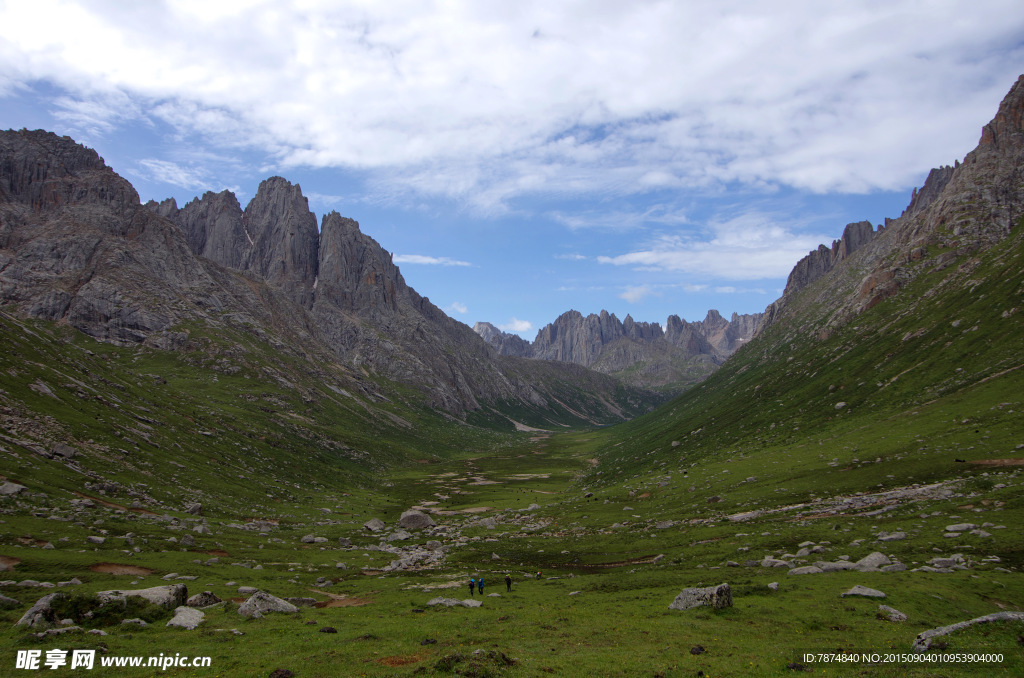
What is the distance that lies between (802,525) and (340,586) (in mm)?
55985

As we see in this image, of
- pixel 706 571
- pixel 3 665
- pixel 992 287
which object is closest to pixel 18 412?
pixel 3 665

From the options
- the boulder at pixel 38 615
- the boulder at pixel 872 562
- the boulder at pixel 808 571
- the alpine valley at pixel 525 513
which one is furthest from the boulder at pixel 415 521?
Result: the boulder at pixel 872 562

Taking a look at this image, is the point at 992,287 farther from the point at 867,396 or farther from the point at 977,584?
the point at 977,584

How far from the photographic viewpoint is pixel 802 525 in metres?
58.1

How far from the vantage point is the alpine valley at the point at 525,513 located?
2847cm

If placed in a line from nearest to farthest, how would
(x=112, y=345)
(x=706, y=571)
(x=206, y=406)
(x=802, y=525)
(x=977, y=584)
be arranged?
(x=977, y=584), (x=706, y=571), (x=802, y=525), (x=206, y=406), (x=112, y=345)

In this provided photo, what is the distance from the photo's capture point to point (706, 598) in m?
36.7

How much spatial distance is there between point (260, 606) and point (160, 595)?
22.1ft

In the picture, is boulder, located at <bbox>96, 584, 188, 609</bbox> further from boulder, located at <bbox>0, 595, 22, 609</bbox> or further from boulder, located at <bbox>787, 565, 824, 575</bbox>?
boulder, located at <bbox>787, 565, 824, 575</bbox>

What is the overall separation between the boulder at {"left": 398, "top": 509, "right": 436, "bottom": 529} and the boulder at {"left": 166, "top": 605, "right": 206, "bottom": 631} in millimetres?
61138

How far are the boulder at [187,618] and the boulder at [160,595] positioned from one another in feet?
3.33

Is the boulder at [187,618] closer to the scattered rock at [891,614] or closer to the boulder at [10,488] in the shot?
the boulder at [10,488]

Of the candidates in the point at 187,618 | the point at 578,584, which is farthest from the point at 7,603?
the point at 578,584

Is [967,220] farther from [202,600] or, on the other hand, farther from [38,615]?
[38,615]
